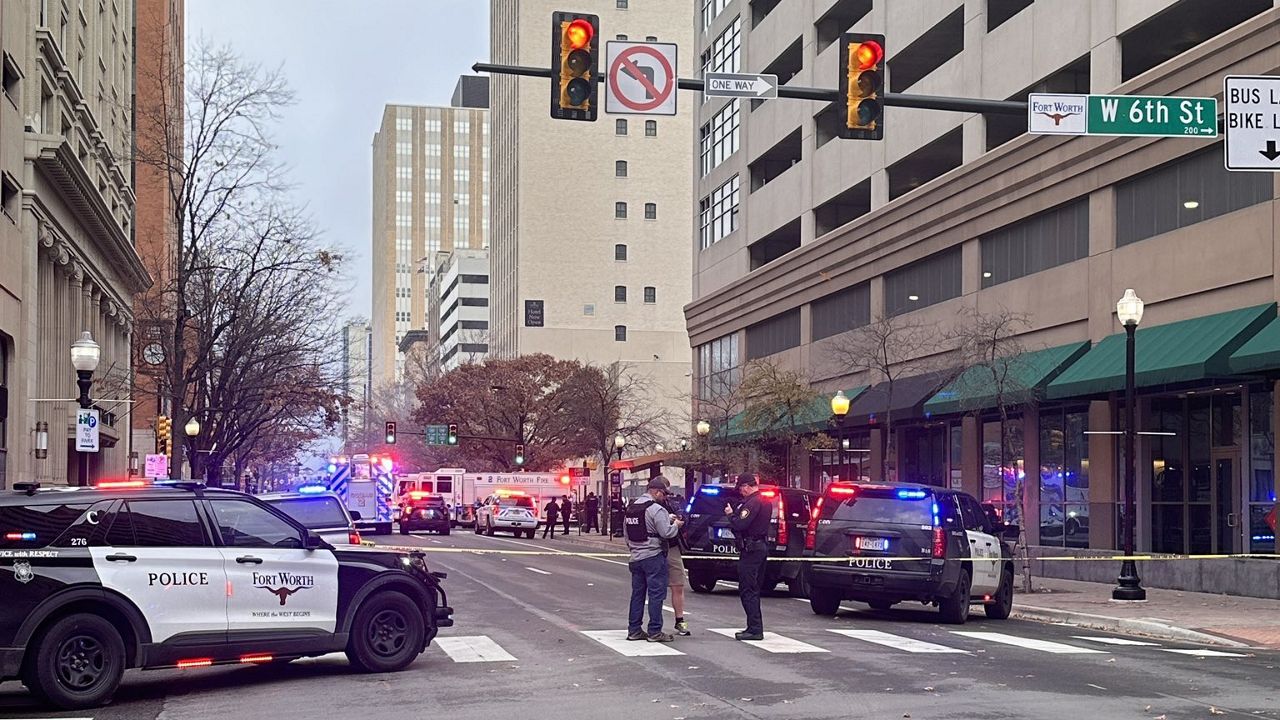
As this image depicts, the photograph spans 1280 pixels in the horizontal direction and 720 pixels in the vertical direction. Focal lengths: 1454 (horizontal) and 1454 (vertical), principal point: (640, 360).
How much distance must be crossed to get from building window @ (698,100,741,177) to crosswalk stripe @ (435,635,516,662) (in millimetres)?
43343

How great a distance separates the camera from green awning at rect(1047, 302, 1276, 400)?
24.7 metres

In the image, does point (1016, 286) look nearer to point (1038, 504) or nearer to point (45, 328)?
point (1038, 504)

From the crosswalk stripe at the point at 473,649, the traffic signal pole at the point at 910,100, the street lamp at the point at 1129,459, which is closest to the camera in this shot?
the crosswalk stripe at the point at 473,649

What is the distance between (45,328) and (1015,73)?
2847 cm

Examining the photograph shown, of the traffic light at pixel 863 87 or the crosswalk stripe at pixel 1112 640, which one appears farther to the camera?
the crosswalk stripe at pixel 1112 640

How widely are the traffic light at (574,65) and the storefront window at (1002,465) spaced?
19.6 metres

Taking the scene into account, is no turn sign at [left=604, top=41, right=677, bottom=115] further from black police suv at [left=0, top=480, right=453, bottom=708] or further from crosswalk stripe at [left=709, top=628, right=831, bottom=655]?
crosswalk stripe at [left=709, top=628, right=831, bottom=655]

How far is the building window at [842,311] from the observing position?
44.8 m

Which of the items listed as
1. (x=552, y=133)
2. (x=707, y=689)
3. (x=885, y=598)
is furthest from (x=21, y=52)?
(x=552, y=133)

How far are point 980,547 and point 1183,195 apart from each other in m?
11.3

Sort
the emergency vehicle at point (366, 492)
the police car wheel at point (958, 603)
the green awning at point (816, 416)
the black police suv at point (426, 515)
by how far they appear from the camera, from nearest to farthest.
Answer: the police car wheel at point (958, 603), the green awning at point (816, 416), the emergency vehicle at point (366, 492), the black police suv at point (426, 515)

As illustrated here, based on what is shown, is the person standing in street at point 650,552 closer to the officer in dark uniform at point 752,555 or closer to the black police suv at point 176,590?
the officer in dark uniform at point 752,555

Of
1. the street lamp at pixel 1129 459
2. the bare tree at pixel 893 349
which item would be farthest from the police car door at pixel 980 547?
the bare tree at pixel 893 349

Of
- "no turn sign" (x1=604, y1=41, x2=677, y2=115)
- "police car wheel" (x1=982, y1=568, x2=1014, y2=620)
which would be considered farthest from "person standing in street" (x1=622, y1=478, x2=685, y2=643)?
"police car wheel" (x1=982, y1=568, x2=1014, y2=620)
